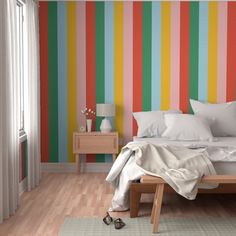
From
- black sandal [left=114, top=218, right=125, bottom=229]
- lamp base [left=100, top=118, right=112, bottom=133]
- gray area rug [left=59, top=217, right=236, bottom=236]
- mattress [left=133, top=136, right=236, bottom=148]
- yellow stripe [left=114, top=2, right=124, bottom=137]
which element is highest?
yellow stripe [left=114, top=2, right=124, bottom=137]

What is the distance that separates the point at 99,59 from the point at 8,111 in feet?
8.77

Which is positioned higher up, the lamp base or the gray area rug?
the lamp base

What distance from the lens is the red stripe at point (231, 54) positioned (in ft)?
22.1

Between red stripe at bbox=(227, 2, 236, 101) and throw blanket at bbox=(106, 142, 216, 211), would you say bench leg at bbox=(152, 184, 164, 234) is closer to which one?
throw blanket at bbox=(106, 142, 216, 211)

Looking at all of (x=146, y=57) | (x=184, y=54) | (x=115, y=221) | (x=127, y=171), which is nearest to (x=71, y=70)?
(x=146, y=57)

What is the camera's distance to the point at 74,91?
6848 mm

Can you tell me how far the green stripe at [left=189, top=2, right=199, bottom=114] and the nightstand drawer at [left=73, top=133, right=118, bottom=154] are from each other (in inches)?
48.4

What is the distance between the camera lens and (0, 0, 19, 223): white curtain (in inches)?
167

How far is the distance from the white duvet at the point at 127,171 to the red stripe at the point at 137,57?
2.21m

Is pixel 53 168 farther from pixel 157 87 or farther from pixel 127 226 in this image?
pixel 127 226

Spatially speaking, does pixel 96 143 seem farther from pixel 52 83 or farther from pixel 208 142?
pixel 208 142

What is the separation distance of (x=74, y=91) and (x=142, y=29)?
4.32 feet

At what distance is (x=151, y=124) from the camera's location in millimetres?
6262

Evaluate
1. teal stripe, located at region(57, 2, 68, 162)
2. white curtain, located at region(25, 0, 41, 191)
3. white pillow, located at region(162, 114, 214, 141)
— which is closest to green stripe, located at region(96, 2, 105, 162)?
teal stripe, located at region(57, 2, 68, 162)
